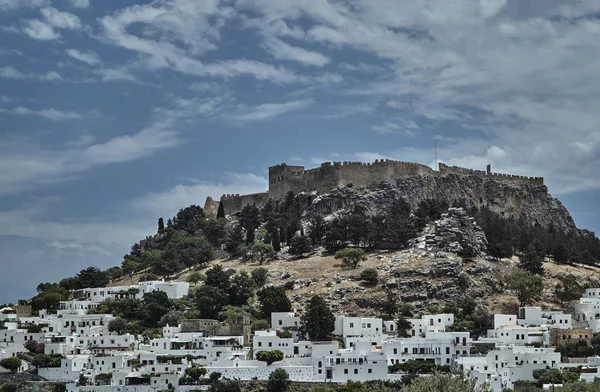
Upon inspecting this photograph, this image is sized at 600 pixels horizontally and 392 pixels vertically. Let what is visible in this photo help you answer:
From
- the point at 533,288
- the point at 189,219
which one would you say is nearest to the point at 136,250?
the point at 189,219

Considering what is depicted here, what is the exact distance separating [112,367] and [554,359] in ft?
79.9

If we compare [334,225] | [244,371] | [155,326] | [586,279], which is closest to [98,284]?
[155,326]

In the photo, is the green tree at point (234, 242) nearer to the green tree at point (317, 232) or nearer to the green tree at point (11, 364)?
the green tree at point (317, 232)

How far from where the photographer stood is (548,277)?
255 feet

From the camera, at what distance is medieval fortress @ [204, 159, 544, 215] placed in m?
87.1

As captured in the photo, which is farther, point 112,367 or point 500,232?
point 500,232

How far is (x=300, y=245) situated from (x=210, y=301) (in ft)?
40.5

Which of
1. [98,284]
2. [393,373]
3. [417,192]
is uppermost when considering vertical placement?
[417,192]

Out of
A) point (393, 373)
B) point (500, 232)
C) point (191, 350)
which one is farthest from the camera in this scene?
point (500, 232)

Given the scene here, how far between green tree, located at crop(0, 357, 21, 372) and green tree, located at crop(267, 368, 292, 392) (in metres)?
14.8

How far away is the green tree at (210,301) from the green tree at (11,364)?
1270 centimetres

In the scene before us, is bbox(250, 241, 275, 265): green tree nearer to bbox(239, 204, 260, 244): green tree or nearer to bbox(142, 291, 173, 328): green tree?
bbox(239, 204, 260, 244): green tree

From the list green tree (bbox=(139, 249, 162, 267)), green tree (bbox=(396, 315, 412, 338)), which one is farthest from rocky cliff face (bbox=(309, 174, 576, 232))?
green tree (bbox=(396, 315, 412, 338))

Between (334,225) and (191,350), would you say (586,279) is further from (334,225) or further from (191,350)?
(191,350)
